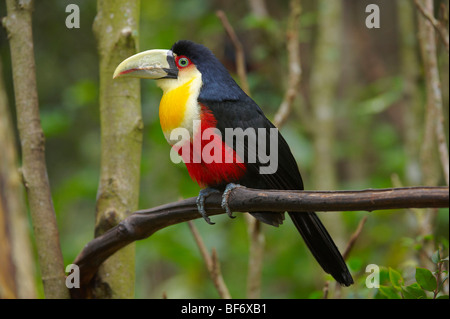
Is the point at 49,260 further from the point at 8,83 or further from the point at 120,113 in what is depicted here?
the point at 8,83

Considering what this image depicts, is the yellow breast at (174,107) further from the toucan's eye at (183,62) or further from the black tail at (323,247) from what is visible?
the black tail at (323,247)

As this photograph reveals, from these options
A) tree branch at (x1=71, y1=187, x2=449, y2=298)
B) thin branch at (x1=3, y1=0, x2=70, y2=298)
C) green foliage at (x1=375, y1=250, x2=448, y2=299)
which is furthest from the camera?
thin branch at (x1=3, y1=0, x2=70, y2=298)

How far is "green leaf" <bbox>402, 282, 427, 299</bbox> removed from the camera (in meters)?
1.77

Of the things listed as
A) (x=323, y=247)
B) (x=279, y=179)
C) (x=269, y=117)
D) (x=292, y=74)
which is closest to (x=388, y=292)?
(x=323, y=247)

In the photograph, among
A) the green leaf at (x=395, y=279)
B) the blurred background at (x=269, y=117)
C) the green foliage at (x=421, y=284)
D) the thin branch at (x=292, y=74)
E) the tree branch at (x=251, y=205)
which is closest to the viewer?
the tree branch at (x=251, y=205)

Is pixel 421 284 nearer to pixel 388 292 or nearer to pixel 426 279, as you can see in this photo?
pixel 426 279

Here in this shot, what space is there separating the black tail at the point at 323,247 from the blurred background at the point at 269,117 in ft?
2.98

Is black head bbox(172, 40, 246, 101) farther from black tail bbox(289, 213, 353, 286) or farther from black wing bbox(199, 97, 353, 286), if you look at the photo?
black tail bbox(289, 213, 353, 286)

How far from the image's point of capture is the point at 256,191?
5.63ft

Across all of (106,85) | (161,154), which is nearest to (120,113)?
(106,85)

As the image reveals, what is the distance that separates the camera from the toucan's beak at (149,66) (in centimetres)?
204

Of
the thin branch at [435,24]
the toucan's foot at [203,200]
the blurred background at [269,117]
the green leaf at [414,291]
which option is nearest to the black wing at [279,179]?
the toucan's foot at [203,200]

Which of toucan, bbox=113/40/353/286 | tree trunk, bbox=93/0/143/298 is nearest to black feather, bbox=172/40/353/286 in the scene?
toucan, bbox=113/40/353/286

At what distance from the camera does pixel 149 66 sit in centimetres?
212
